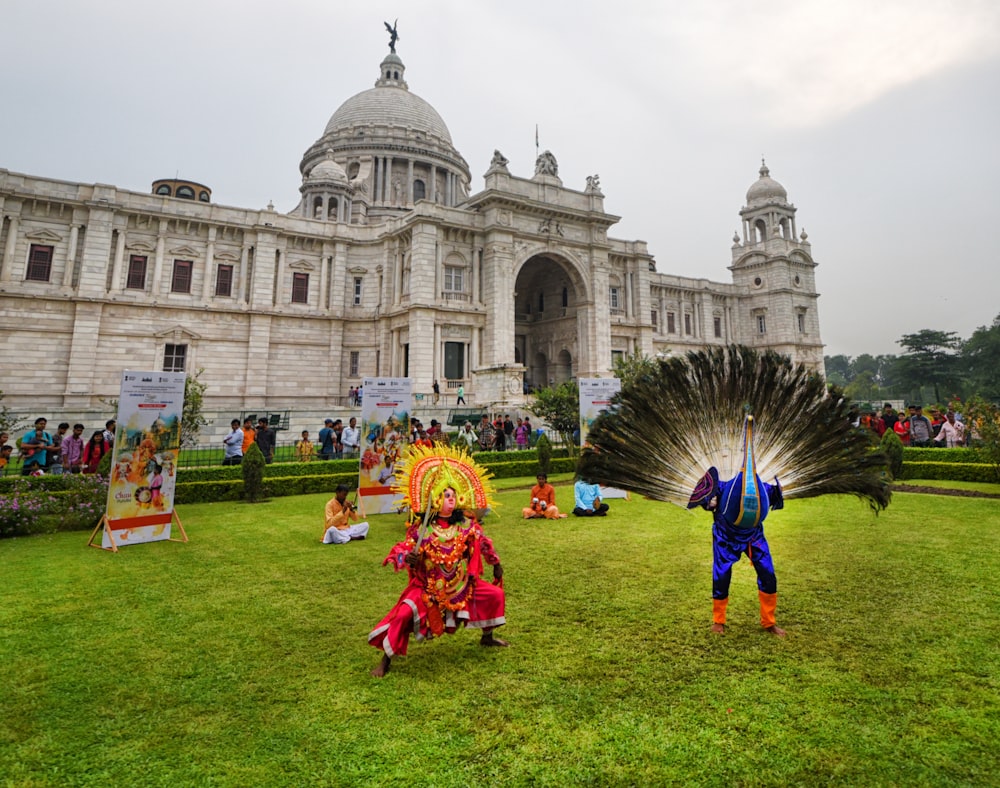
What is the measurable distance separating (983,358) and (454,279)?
6040 centimetres

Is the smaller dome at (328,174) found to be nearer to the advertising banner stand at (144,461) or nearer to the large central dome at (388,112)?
the large central dome at (388,112)

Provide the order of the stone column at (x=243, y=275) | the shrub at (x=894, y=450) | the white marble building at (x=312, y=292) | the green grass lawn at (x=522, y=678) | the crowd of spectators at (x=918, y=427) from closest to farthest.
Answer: the green grass lawn at (x=522, y=678) < the shrub at (x=894, y=450) < the crowd of spectators at (x=918, y=427) < the white marble building at (x=312, y=292) < the stone column at (x=243, y=275)

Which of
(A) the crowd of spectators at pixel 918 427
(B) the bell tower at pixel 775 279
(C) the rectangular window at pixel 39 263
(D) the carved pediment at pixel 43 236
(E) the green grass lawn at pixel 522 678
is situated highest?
(B) the bell tower at pixel 775 279

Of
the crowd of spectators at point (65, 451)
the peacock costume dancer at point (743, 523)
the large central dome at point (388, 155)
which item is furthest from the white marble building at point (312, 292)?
the peacock costume dancer at point (743, 523)

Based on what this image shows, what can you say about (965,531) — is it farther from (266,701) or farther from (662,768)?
(266,701)

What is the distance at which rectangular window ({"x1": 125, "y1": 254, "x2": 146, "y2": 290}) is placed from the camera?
27.5 m

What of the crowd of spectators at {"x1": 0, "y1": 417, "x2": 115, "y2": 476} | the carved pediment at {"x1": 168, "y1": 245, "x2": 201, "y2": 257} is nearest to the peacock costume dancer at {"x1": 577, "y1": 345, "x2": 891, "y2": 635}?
the crowd of spectators at {"x1": 0, "y1": 417, "x2": 115, "y2": 476}

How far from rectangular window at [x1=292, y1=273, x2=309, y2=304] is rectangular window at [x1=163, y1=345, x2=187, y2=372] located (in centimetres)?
666

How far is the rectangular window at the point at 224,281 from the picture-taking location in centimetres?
2953

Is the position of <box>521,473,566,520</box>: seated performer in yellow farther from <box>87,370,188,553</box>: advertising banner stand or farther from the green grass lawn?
<box>87,370,188,553</box>: advertising banner stand

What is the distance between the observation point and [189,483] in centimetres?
1221

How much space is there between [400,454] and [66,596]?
20.5 feet

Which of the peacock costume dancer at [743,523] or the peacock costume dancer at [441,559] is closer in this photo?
the peacock costume dancer at [441,559]

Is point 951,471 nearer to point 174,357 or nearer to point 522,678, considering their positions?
point 522,678
